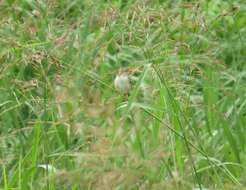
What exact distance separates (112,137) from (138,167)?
0.35 ft

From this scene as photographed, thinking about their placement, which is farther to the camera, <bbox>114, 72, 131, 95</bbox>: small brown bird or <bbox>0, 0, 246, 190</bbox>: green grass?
<bbox>114, 72, 131, 95</bbox>: small brown bird

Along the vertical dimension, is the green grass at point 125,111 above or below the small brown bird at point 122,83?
below

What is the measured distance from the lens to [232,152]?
234 centimetres

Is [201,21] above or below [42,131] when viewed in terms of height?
above

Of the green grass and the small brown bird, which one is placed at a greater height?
the small brown bird

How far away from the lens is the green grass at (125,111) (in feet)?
5.14

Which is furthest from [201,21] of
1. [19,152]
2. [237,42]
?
[237,42]

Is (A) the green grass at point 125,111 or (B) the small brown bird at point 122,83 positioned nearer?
(A) the green grass at point 125,111

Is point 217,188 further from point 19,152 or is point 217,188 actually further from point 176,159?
point 19,152

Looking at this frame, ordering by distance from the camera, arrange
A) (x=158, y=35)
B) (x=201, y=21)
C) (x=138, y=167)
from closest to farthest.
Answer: (x=138, y=167) < (x=201, y=21) < (x=158, y=35)

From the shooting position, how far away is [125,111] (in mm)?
1773

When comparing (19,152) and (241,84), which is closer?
(19,152)

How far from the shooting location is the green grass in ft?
5.14

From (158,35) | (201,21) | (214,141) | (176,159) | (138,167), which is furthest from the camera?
(158,35)
